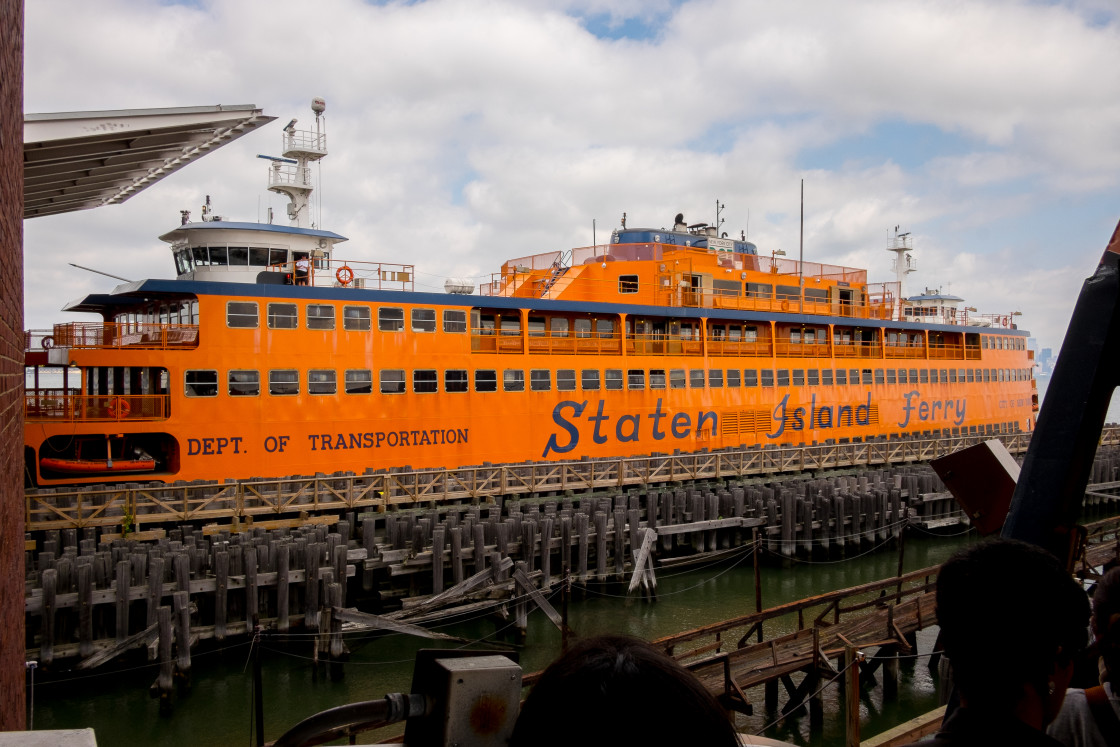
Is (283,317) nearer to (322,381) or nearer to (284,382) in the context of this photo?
(284,382)

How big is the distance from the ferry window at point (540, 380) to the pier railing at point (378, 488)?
3417 mm

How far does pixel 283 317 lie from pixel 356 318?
2.21 meters

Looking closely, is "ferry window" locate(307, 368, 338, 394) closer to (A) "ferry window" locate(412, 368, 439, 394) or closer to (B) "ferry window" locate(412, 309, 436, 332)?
(A) "ferry window" locate(412, 368, 439, 394)

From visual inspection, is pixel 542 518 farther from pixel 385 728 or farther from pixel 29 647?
pixel 29 647

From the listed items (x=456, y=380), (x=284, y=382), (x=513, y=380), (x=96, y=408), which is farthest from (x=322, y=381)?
(x=513, y=380)

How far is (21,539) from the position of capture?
878 cm

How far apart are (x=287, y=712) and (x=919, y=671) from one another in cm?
1187

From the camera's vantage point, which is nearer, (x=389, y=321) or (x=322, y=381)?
(x=322, y=381)

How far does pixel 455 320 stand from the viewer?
25.6m

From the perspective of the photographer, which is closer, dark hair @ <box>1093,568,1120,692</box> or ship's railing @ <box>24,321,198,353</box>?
dark hair @ <box>1093,568,1120,692</box>

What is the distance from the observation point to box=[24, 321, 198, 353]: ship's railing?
2088 centimetres

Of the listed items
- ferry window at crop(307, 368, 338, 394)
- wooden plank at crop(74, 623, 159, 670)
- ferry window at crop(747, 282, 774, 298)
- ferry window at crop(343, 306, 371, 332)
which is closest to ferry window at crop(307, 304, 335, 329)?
ferry window at crop(343, 306, 371, 332)

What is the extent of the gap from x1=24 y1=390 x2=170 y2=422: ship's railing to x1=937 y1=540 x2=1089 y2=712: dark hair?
21.6m

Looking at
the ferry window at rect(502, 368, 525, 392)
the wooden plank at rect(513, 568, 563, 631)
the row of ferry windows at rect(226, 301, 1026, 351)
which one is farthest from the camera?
the ferry window at rect(502, 368, 525, 392)
